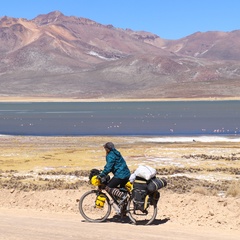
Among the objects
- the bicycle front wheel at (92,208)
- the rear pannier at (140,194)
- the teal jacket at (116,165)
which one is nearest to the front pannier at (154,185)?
the rear pannier at (140,194)

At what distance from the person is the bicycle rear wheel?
37 cm

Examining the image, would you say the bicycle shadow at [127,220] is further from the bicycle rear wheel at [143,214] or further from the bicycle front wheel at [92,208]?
the bicycle front wheel at [92,208]

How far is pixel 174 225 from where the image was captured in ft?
40.7

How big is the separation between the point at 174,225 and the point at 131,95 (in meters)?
186

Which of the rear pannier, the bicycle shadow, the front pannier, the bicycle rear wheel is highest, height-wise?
the front pannier

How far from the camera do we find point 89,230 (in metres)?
11.6

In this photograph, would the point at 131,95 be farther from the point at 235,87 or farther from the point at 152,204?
the point at 152,204

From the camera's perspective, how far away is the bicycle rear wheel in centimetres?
1233

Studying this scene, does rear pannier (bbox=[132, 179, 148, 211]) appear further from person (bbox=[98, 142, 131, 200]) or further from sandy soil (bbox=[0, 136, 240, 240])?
sandy soil (bbox=[0, 136, 240, 240])

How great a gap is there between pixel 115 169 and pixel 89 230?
1.33m

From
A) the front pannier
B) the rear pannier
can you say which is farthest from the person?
the front pannier

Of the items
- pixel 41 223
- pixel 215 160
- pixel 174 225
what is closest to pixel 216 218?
pixel 174 225

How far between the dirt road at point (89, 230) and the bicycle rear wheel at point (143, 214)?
0.52 feet

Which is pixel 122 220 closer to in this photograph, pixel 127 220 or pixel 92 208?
pixel 127 220
